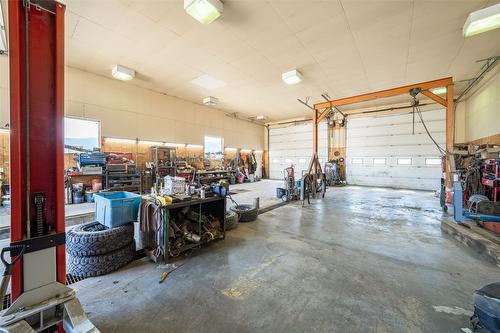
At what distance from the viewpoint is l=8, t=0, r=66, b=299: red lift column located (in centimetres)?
117

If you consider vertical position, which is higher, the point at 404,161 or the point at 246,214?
the point at 404,161

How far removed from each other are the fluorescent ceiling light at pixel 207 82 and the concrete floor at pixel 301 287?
5.30 metres

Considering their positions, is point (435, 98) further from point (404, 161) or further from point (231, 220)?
point (231, 220)

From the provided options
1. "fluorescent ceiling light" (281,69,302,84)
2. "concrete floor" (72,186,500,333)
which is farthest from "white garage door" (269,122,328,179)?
"concrete floor" (72,186,500,333)

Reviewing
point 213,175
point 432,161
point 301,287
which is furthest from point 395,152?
point 301,287

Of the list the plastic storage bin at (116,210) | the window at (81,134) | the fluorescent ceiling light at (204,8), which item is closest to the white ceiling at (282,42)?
the fluorescent ceiling light at (204,8)

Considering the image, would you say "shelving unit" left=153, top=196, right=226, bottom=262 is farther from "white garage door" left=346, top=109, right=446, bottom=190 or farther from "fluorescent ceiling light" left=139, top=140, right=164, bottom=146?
"white garage door" left=346, top=109, right=446, bottom=190

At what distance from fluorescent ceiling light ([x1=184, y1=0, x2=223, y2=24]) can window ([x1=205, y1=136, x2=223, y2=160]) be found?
707cm

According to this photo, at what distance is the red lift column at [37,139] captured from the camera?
3.83ft

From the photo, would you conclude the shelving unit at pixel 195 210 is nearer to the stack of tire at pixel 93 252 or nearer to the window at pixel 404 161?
the stack of tire at pixel 93 252

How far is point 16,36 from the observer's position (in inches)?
45.9

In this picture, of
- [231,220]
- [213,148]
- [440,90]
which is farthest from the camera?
[213,148]

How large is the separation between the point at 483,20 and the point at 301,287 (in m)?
5.45

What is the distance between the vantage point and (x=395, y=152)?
972 cm
